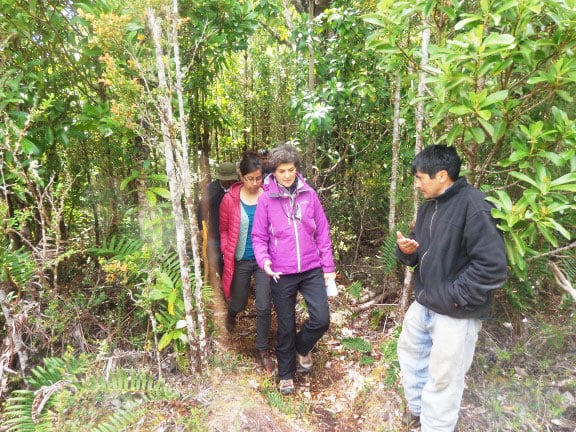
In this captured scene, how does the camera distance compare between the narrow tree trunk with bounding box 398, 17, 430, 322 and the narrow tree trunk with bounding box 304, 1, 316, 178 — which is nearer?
the narrow tree trunk with bounding box 398, 17, 430, 322

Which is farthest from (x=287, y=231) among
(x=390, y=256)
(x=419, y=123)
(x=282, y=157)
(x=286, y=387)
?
(x=390, y=256)

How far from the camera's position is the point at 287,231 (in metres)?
3.25

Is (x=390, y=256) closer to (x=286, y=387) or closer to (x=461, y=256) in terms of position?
(x=286, y=387)

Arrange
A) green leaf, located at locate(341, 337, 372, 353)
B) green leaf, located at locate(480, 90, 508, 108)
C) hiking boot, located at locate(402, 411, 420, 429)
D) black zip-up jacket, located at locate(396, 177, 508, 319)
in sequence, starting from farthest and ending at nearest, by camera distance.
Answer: green leaf, located at locate(341, 337, 372, 353)
hiking boot, located at locate(402, 411, 420, 429)
black zip-up jacket, located at locate(396, 177, 508, 319)
green leaf, located at locate(480, 90, 508, 108)

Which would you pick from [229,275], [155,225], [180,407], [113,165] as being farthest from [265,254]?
[113,165]

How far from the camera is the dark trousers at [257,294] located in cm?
370

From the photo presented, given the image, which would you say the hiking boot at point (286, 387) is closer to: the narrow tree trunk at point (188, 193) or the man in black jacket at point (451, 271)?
the narrow tree trunk at point (188, 193)

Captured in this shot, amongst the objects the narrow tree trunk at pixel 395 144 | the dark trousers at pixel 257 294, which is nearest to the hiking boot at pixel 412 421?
the dark trousers at pixel 257 294

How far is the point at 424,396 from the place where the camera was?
8.50 ft

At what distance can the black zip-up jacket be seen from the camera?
221cm

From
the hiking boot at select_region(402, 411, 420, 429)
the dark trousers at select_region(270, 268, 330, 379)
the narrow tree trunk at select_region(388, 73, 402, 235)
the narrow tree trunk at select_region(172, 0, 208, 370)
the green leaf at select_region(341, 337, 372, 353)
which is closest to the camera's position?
the narrow tree trunk at select_region(172, 0, 208, 370)

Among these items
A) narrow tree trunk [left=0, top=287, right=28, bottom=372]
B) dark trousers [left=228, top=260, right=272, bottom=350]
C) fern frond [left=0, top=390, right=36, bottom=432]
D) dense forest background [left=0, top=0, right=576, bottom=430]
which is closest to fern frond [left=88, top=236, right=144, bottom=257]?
dense forest background [left=0, top=0, right=576, bottom=430]

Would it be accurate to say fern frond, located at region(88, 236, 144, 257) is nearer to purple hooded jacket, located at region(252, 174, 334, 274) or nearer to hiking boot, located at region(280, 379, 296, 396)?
purple hooded jacket, located at region(252, 174, 334, 274)

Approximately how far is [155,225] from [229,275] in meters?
0.92
